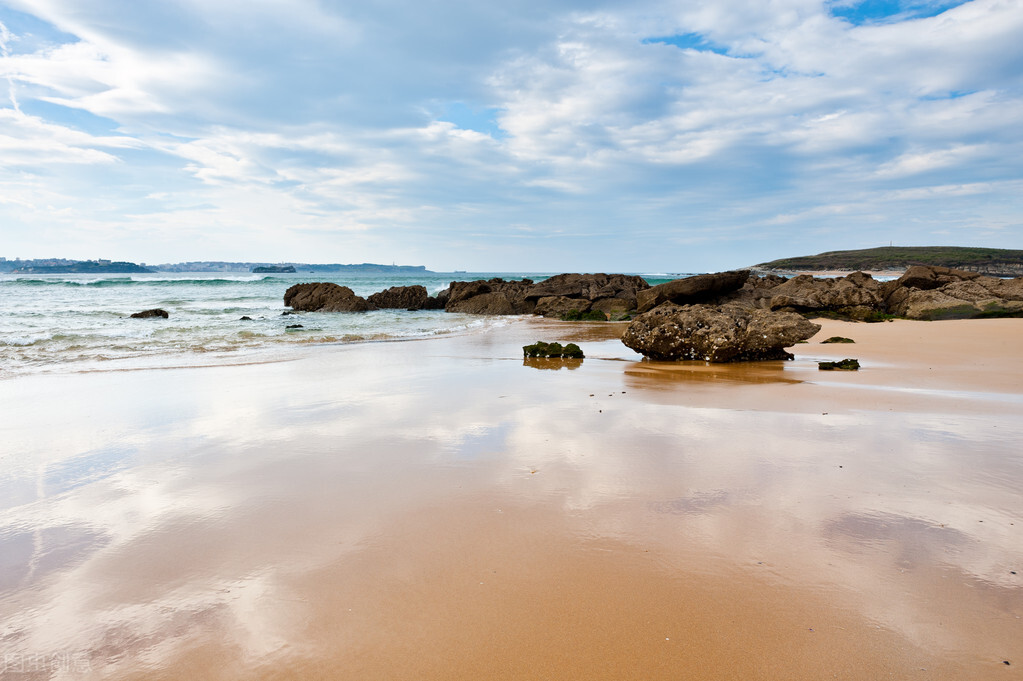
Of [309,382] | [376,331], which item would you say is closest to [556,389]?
[309,382]

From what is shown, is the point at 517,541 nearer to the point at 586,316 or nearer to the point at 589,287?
the point at 586,316

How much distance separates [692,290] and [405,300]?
14.9 m

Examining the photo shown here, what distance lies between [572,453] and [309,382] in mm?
4320

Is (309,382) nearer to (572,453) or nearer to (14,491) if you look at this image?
(14,491)

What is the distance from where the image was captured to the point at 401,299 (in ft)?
93.8

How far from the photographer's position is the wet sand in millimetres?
1844

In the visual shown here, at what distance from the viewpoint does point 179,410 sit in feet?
17.8

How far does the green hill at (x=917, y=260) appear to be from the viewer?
5119 centimetres

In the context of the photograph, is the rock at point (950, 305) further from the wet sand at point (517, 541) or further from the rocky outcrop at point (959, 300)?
the wet sand at point (517, 541)

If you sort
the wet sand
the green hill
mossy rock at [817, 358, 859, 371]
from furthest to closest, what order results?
the green hill
mossy rock at [817, 358, 859, 371]
the wet sand

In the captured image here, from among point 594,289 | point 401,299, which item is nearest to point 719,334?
point 594,289

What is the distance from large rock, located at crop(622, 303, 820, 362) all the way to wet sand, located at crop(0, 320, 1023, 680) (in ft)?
10.0

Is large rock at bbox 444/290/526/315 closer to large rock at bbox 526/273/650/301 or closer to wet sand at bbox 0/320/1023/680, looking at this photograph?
large rock at bbox 526/273/650/301

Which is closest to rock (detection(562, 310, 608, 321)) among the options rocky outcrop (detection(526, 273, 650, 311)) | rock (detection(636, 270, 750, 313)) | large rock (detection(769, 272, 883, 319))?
rock (detection(636, 270, 750, 313))
